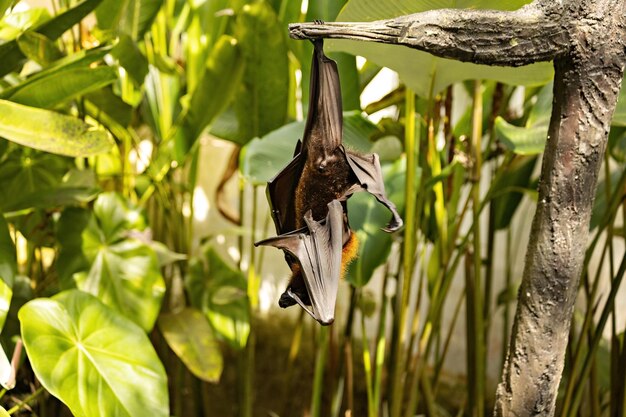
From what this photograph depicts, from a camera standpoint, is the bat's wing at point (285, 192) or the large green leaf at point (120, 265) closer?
the bat's wing at point (285, 192)

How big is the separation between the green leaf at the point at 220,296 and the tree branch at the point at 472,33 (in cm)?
74

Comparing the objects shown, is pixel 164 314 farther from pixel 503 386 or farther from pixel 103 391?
pixel 503 386

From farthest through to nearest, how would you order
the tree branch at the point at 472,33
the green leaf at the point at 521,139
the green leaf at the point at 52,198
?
1. the green leaf at the point at 52,198
2. the green leaf at the point at 521,139
3. the tree branch at the point at 472,33

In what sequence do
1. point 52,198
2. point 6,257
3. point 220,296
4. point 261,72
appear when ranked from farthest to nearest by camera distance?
point 220,296
point 261,72
point 52,198
point 6,257

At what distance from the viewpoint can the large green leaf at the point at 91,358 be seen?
702 mm

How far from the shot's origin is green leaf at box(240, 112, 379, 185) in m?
0.80

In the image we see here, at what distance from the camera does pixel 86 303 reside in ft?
2.57

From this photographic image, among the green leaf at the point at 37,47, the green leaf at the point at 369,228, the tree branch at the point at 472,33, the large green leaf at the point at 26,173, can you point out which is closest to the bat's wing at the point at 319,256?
the tree branch at the point at 472,33

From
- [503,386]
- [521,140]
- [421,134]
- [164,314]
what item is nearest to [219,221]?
[164,314]

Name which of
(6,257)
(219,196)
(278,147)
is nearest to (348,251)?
(278,147)

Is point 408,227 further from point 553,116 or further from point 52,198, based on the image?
point 52,198

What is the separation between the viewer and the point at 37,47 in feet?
2.75

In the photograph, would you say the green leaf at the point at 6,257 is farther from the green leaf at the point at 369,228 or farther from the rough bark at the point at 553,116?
the rough bark at the point at 553,116

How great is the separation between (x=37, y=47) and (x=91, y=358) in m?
0.36
